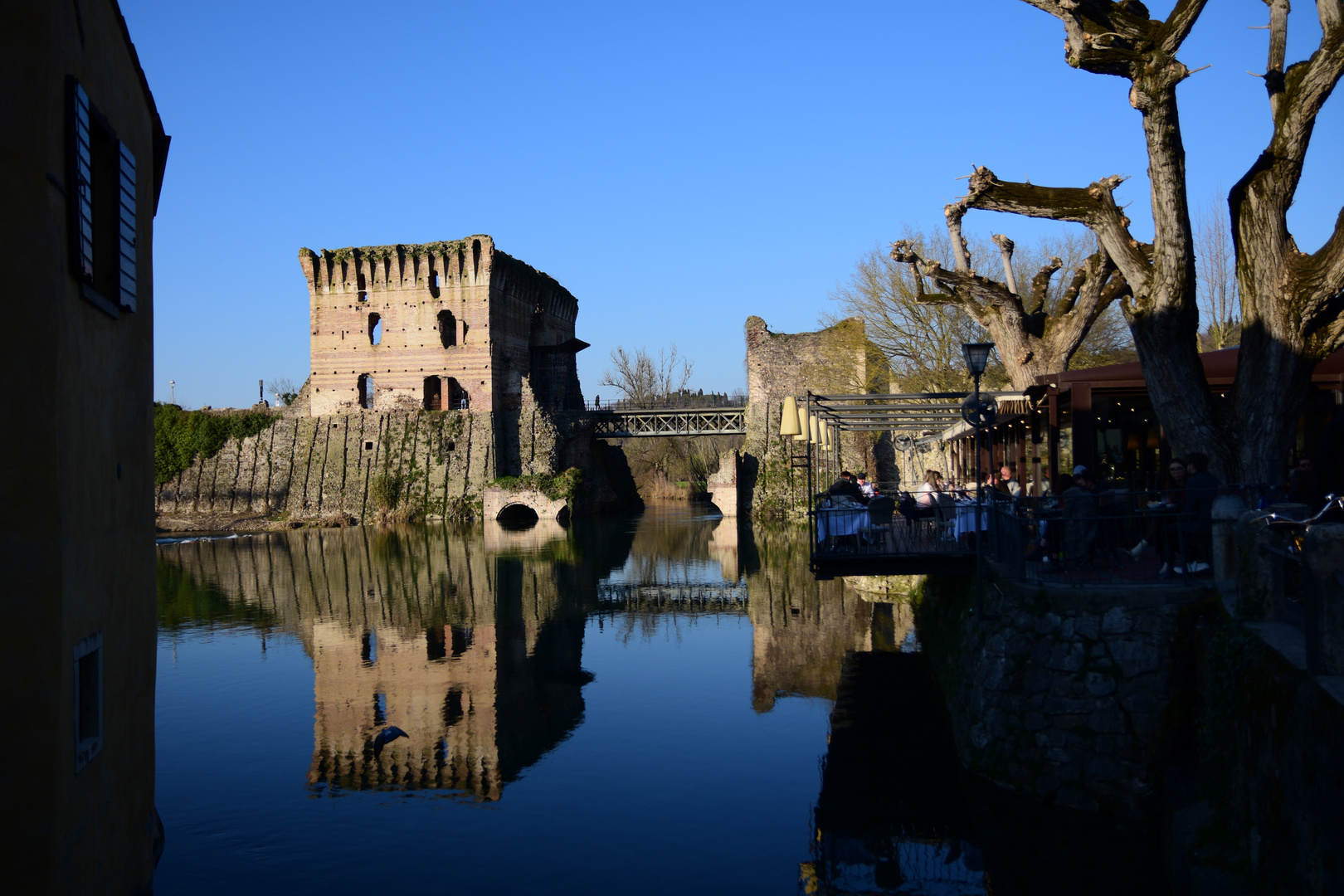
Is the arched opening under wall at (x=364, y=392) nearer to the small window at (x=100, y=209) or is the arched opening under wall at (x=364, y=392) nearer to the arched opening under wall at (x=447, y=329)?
the arched opening under wall at (x=447, y=329)

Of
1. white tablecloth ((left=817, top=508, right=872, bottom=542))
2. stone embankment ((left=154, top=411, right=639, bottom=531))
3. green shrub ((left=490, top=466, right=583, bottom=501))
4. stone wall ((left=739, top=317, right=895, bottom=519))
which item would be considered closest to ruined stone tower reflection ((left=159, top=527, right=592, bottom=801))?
white tablecloth ((left=817, top=508, right=872, bottom=542))

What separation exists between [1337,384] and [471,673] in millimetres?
11235

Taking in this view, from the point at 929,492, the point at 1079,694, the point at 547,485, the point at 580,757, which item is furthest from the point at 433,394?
the point at 1079,694

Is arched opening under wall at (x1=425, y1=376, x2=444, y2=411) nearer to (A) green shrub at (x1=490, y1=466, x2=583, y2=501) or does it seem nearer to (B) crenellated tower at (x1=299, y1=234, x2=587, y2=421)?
(B) crenellated tower at (x1=299, y1=234, x2=587, y2=421)

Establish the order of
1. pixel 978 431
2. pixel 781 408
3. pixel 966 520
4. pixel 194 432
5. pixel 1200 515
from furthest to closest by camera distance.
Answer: pixel 194 432, pixel 781 408, pixel 966 520, pixel 978 431, pixel 1200 515

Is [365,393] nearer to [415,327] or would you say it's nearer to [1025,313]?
[415,327]

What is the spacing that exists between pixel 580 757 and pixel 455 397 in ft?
119

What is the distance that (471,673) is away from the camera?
13.1 meters

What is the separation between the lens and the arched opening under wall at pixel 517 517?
41.1 metres

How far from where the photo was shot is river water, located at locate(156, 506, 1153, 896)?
7.02m

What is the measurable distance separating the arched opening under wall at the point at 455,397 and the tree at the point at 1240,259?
37.0m

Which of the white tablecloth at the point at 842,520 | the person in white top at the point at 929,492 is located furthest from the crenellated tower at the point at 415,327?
the white tablecloth at the point at 842,520

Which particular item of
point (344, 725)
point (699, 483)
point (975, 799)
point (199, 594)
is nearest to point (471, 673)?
point (344, 725)

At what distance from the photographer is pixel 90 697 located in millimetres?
5258
